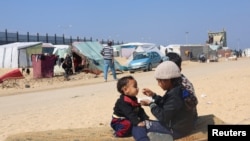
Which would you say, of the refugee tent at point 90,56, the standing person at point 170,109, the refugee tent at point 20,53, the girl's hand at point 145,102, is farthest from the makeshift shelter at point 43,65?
the standing person at point 170,109

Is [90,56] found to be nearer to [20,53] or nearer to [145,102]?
[20,53]

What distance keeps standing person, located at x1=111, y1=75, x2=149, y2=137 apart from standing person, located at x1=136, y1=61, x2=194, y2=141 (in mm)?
129

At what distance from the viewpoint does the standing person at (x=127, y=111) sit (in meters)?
4.97

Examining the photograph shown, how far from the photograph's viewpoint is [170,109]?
4797mm

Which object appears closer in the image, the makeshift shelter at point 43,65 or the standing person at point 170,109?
the standing person at point 170,109

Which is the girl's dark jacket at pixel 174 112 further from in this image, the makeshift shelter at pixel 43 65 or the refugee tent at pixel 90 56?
the refugee tent at pixel 90 56

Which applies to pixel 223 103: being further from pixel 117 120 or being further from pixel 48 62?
pixel 48 62

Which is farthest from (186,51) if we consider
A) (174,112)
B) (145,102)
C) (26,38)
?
(174,112)

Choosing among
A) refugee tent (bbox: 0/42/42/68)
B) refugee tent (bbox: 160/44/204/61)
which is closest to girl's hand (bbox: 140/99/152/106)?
refugee tent (bbox: 0/42/42/68)

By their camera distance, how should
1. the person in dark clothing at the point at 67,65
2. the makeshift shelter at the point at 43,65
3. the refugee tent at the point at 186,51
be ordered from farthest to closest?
the refugee tent at the point at 186,51 → the person in dark clothing at the point at 67,65 → the makeshift shelter at the point at 43,65

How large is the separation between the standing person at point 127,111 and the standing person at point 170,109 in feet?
0.42

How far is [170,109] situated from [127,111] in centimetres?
50

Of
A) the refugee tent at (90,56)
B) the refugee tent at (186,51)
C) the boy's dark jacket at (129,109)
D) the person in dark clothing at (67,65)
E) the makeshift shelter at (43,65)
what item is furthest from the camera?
the refugee tent at (186,51)

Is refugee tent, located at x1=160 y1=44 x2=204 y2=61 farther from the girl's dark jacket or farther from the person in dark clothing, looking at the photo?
the girl's dark jacket
